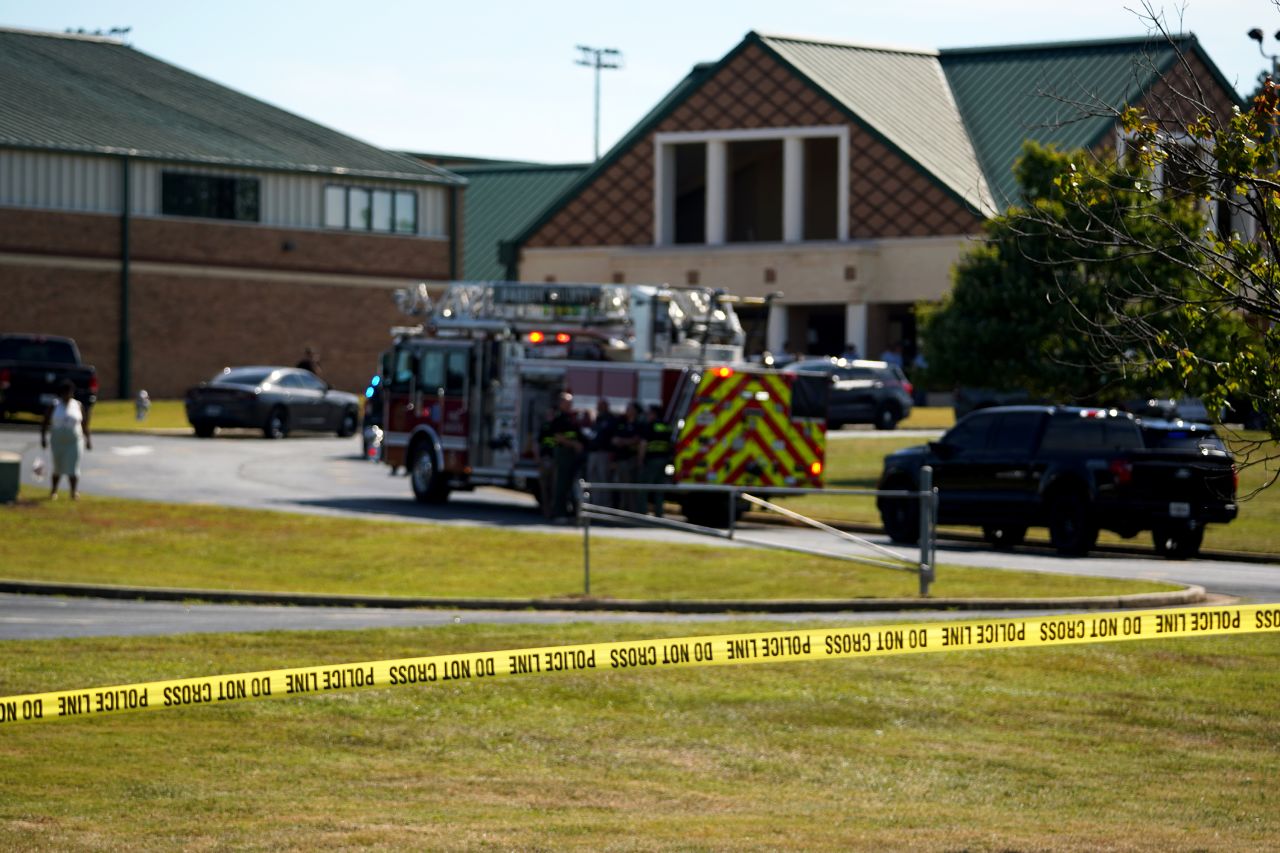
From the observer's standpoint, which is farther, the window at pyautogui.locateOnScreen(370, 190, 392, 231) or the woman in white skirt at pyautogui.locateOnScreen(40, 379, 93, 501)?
the window at pyautogui.locateOnScreen(370, 190, 392, 231)

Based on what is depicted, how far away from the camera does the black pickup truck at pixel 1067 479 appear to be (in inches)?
984

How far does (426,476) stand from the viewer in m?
32.0

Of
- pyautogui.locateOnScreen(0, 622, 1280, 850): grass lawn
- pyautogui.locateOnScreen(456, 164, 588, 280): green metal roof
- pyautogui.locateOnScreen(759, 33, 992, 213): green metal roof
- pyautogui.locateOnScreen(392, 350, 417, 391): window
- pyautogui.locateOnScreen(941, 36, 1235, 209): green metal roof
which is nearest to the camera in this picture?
pyautogui.locateOnScreen(0, 622, 1280, 850): grass lawn

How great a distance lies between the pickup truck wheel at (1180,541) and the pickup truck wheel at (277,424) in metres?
23.7

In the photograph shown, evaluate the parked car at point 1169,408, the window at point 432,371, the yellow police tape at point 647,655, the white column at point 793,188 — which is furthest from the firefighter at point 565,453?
the white column at point 793,188

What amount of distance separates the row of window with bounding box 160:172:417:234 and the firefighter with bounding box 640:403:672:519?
35145mm

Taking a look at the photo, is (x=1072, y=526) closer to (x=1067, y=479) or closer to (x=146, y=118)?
(x=1067, y=479)

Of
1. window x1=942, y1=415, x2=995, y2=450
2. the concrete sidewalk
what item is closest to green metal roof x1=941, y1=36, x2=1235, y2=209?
window x1=942, y1=415, x2=995, y2=450

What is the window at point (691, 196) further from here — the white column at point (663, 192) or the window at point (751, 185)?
the white column at point (663, 192)

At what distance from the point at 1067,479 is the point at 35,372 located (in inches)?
998

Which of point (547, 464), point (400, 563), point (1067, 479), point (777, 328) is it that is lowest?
point (400, 563)

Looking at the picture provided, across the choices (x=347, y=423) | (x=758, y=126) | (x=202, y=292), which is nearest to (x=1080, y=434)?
(x=347, y=423)

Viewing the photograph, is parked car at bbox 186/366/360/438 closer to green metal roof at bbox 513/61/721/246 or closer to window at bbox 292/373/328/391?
window at bbox 292/373/328/391

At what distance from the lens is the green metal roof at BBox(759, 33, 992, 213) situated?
63.5 m
